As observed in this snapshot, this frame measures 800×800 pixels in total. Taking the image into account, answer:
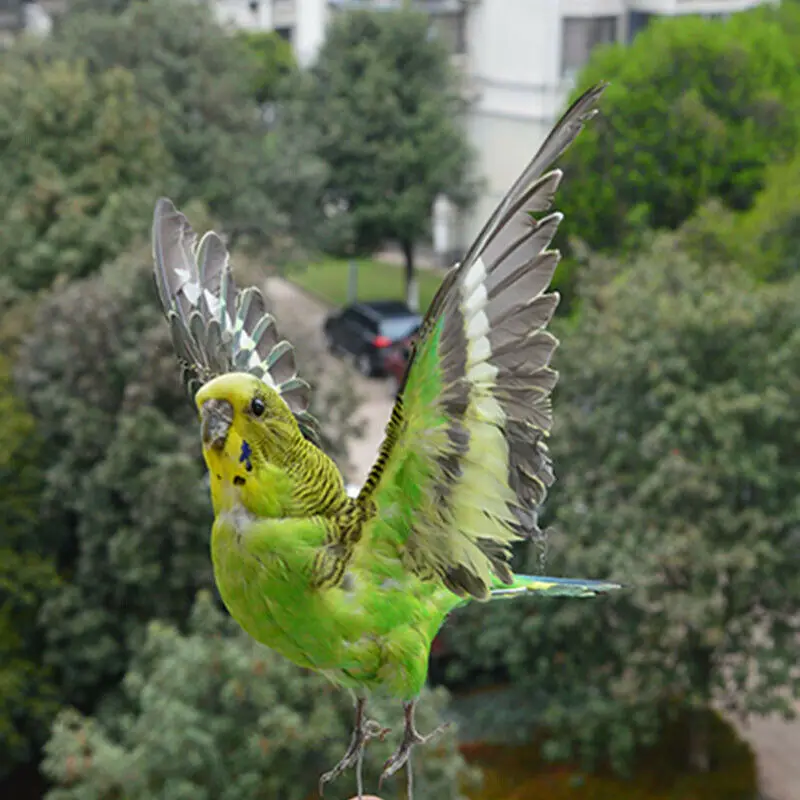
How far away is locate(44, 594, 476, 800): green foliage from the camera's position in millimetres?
9234

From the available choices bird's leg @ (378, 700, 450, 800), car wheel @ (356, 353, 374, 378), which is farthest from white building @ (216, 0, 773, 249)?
bird's leg @ (378, 700, 450, 800)

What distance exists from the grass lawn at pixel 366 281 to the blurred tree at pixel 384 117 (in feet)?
12.4

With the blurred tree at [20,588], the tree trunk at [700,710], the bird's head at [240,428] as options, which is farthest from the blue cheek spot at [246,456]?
the blurred tree at [20,588]

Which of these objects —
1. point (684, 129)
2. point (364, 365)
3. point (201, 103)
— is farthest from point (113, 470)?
point (684, 129)

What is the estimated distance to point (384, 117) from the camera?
84.2 ft

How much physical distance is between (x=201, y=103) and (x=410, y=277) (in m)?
7.92

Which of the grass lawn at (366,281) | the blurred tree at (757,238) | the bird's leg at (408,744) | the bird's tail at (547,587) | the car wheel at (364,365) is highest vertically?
the bird's tail at (547,587)

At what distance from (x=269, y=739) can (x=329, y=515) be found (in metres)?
6.69

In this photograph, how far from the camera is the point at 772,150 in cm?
2183

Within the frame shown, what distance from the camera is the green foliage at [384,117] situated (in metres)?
25.6

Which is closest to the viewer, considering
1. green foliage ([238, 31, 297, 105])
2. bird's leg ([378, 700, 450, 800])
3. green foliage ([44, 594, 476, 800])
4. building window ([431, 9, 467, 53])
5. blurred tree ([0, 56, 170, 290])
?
bird's leg ([378, 700, 450, 800])

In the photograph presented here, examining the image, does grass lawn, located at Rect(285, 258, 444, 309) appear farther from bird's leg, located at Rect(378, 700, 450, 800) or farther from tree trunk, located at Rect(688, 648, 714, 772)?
bird's leg, located at Rect(378, 700, 450, 800)

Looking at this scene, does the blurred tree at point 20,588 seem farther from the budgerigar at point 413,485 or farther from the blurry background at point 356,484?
the budgerigar at point 413,485

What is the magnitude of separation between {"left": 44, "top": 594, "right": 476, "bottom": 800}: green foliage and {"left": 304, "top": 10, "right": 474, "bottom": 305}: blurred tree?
17.4 metres
